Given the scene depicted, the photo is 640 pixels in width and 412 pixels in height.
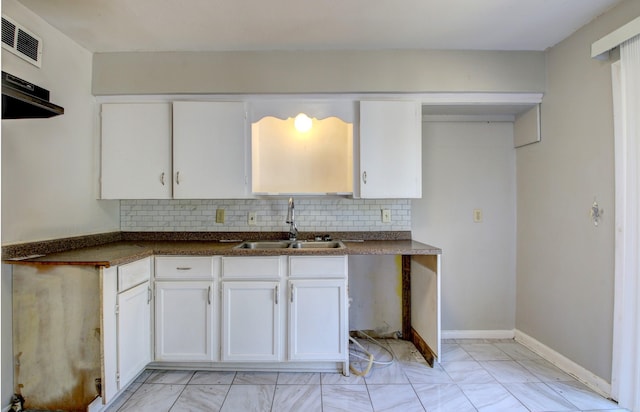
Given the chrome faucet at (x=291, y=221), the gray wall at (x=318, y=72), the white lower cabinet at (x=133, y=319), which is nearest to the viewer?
the white lower cabinet at (x=133, y=319)

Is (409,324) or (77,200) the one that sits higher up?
(77,200)

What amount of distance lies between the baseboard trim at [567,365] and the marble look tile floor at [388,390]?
43 millimetres

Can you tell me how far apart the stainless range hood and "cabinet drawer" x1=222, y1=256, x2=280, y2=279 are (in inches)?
50.3

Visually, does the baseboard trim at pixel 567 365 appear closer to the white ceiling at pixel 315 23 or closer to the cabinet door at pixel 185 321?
the white ceiling at pixel 315 23

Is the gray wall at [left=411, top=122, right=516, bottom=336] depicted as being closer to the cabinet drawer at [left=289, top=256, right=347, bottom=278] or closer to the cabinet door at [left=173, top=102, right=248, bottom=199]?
the cabinet drawer at [left=289, top=256, right=347, bottom=278]

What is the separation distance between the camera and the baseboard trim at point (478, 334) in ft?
9.60

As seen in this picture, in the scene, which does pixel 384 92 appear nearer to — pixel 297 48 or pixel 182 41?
pixel 297 48

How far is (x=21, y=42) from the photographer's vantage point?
1998 mm

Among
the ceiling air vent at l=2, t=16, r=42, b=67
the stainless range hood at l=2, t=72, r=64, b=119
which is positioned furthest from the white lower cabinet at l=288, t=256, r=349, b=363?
the ceiling air vent at l=2, t=16, r=42, b=67

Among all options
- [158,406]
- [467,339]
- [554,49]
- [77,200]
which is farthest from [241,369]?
[554,49]

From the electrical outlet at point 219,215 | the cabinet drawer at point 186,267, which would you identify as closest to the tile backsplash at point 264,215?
the electrical outlet at point 219,215

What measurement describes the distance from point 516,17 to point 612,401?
91.2 inches

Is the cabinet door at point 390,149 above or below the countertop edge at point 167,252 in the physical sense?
above

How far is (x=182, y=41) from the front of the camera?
2436 millimetres
